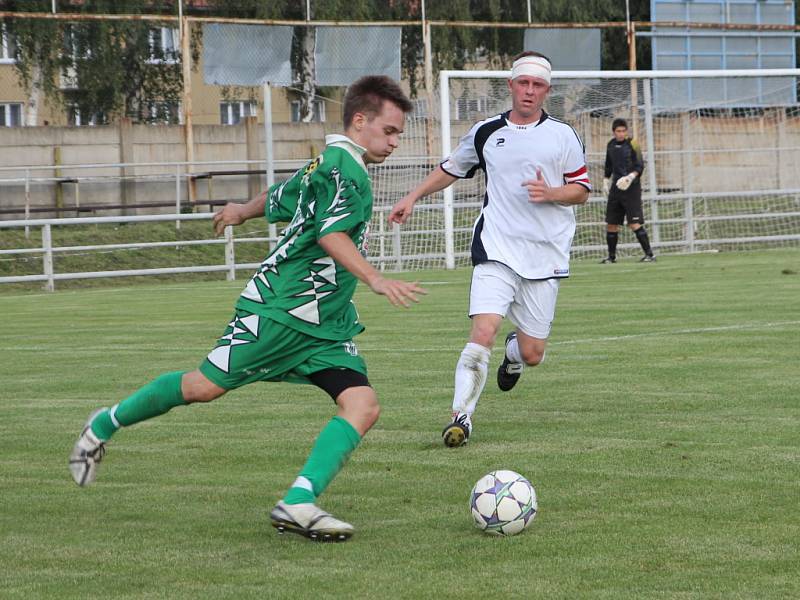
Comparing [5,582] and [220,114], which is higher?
[220,114]

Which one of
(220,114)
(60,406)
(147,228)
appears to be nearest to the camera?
(60,406)

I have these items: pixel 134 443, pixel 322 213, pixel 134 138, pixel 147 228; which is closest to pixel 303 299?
pixel 322 213

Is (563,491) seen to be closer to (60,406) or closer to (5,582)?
(5,582)

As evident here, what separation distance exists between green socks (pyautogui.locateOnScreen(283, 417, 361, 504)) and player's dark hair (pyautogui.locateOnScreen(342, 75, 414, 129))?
3.85 feet

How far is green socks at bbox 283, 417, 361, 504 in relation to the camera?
5426 mm

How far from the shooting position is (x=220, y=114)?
35.9m

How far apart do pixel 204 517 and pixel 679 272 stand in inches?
635

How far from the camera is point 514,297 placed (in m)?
8.35

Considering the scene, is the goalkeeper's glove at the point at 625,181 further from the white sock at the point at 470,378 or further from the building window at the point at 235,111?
the building window at the point at 235,111

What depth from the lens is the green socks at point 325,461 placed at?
5.43 m

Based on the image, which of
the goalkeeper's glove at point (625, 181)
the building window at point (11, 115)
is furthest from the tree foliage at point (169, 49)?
the goalkeeper's glove at point (625, 181)

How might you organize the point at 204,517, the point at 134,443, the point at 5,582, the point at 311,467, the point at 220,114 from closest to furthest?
the point at 5,582, the point at 311,467, the point at 204,517, the point at 134,443, the point at 220,114

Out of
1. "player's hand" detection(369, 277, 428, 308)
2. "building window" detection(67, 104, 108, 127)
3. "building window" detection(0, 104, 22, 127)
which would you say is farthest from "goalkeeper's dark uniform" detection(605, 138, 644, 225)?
"player's hand" detection(369, 277, 428, 308)

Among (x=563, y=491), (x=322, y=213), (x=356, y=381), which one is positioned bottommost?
(x=563, y=491)
